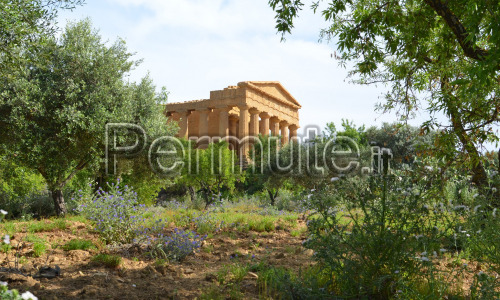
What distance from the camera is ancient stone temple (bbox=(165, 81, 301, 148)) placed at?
36219mm

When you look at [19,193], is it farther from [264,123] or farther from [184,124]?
[264,123]

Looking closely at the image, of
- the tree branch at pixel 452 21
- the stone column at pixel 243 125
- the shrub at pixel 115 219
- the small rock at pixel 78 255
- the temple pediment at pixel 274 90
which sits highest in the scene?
the temple pediment at pixel 274 90

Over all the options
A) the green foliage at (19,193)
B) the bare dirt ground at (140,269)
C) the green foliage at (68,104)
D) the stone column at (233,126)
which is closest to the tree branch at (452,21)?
the bare dirt ground at (140,269)

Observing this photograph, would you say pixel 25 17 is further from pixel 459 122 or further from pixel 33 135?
pixel 459 122

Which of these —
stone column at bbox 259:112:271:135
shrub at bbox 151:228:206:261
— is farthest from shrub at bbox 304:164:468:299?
stone column at bbox 259:112:271:135

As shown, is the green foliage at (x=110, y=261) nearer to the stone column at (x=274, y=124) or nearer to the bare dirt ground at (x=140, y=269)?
the bare dirt ground at (x=140, y=269)

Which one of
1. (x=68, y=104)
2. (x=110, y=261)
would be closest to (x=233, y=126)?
(x=68, y=104)

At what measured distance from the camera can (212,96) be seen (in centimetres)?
3809

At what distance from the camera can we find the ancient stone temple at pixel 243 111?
119ft

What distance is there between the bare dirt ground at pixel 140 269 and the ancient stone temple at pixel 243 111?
27587mm

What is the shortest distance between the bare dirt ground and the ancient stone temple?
90.5 ft

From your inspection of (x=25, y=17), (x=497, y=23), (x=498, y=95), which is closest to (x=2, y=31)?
(x=25, y=17)

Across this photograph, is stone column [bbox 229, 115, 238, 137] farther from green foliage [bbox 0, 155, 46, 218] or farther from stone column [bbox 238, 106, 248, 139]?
green foliage [bbox 0, 155, 46, 218]

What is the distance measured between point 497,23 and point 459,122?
3.97 meters
